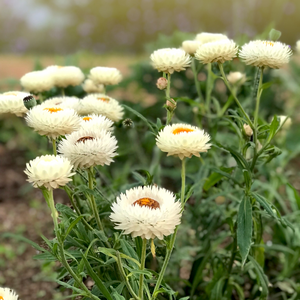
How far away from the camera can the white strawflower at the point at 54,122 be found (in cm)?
100

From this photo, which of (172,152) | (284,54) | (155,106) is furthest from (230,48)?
(155,106)

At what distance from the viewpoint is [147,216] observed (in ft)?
2.69

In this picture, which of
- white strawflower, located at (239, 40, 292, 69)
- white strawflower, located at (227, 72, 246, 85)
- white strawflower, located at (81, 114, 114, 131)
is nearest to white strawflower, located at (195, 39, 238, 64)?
white strawflower, located at (239, 40, 292, 69)

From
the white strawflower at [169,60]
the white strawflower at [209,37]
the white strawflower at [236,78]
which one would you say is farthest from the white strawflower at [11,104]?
the white strawflower at [236,78]

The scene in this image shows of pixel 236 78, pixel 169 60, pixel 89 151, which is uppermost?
pixel 236 78

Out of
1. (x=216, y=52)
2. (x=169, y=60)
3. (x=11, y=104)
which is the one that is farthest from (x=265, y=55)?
(x=11, y=104)

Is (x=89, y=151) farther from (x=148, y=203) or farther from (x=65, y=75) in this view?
(x=65, y=75)

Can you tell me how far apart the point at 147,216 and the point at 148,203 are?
56 mm

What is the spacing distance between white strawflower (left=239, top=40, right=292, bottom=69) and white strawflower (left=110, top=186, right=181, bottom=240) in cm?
51

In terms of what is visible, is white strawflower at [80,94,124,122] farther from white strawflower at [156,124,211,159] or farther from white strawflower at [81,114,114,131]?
white strawflower at [156,124,211,159]

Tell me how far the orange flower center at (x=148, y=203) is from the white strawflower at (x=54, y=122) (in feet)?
0.87

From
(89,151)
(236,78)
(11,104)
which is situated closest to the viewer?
(89,151)

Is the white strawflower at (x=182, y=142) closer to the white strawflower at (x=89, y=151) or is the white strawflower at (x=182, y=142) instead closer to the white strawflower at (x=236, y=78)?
the white strawflower at (x=89, y=151)

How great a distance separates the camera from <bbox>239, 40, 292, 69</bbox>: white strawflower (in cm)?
115
